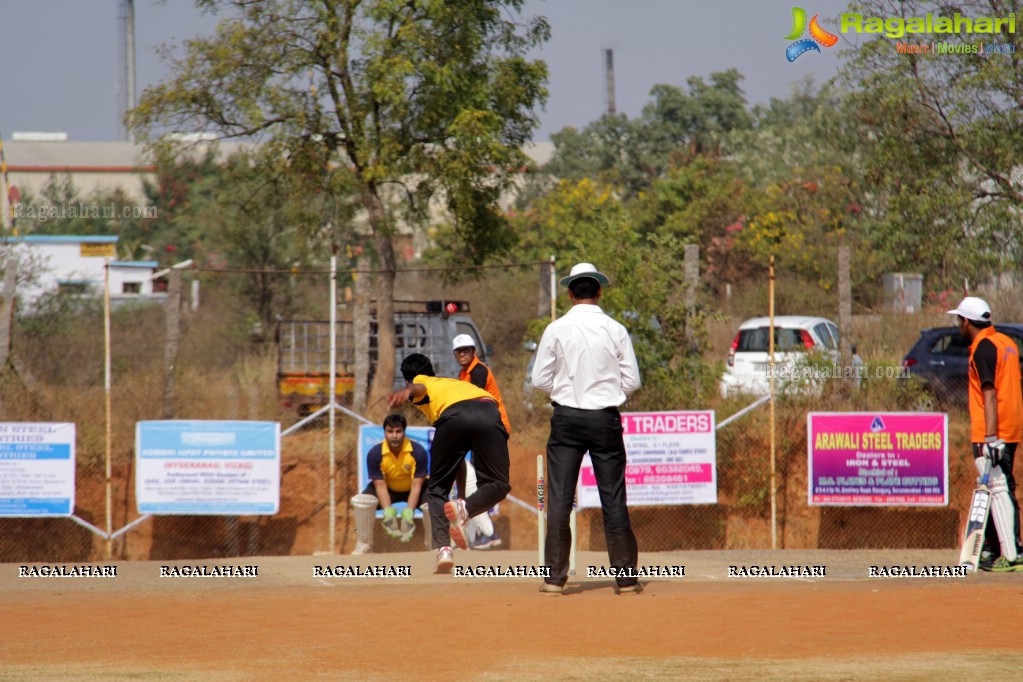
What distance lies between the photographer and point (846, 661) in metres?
6.31

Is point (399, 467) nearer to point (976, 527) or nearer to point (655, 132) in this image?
point (976, 527)

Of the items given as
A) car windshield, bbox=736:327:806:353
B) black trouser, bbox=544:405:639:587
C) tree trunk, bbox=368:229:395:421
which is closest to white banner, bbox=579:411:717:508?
tree trunk, bbox=368:229:395:421

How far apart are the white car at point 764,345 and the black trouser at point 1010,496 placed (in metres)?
6.58

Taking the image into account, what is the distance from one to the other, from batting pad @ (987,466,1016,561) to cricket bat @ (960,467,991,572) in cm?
5

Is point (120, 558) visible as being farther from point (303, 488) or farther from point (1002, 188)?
point (1002, 188)

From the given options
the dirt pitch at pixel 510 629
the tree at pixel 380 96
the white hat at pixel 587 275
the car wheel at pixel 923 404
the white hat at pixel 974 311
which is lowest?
the dirt pitch at pixel 510 629

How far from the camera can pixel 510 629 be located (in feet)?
24.2

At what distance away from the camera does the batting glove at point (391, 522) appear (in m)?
12.6

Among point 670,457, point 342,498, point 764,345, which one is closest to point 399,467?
point 342,498

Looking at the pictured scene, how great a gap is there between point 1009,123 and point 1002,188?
0.96 meters

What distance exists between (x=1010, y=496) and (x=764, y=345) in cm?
1079

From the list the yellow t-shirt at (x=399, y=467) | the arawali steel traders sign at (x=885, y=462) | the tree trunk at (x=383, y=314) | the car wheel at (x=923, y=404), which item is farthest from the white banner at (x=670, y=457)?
the tree trunk at (x=383, y=314)

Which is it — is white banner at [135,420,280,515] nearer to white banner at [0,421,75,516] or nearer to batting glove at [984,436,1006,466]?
white banner at [0,421,75,516]

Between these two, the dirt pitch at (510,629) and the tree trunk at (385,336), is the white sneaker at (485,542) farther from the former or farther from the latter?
the tree trunk at (385,336)
